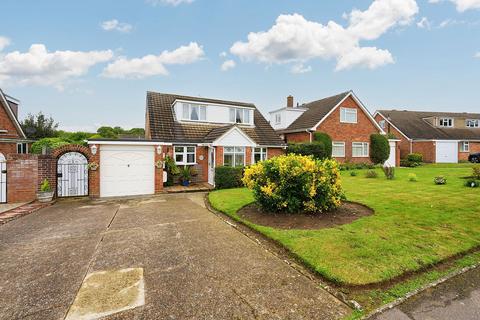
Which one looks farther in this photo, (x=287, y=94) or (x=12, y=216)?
(x=287, y=94)

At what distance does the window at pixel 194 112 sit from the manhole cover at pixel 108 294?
15.0 m

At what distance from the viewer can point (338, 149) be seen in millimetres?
25516

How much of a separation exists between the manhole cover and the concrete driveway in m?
0.13

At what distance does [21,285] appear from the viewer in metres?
4.12

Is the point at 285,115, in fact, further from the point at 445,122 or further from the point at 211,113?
the point at 445,122

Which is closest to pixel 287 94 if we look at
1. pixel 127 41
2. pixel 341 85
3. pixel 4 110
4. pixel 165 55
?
pixel 341 85

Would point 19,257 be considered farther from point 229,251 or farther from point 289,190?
point 289,190

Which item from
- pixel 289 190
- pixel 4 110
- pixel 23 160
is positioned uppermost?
pixel 4 110

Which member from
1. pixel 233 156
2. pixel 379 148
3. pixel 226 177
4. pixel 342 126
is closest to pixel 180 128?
pixel 233 156

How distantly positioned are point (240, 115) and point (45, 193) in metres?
14.0

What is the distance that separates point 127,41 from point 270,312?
17.6 metres

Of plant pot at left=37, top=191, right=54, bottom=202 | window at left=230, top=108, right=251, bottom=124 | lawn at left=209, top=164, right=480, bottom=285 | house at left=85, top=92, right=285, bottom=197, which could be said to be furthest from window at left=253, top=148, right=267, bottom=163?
plant pot at left=37, top=191, right=54, bottom=202

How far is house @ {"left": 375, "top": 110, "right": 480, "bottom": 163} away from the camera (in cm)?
3133

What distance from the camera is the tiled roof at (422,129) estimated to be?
3222 cm
